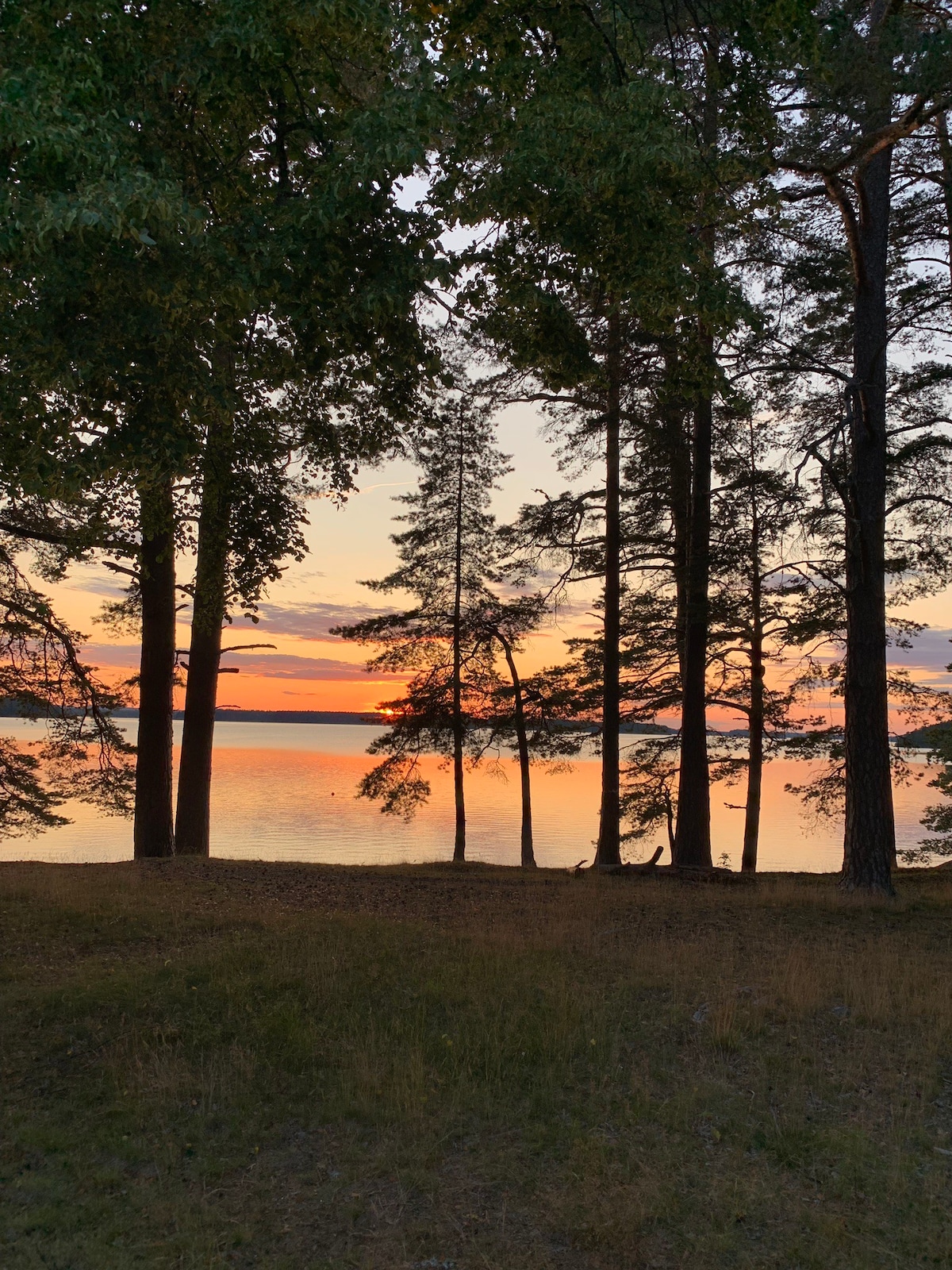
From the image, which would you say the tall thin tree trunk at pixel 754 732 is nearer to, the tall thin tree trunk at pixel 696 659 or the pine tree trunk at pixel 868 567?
the tall thin tree trunk at pixel 696 659

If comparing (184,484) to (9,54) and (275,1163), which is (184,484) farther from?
(275,1163)

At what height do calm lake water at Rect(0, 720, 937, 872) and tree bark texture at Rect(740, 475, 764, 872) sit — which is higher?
tree bark texture at Rect(740, 475, 764, 872)

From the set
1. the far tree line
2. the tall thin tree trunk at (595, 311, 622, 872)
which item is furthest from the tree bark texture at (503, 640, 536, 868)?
the tall thin tree trunk at (595, 311, 622, 872)

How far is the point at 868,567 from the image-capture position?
12422mm

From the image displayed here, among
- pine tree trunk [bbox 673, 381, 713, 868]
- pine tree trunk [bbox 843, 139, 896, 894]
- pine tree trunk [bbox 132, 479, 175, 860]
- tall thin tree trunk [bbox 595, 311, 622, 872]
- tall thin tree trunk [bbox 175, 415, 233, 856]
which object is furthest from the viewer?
tall thin tree trunk [bbox 595, 311, 622, 872]

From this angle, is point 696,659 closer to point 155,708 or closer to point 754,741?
point 155,708

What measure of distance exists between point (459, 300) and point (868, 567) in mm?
7256

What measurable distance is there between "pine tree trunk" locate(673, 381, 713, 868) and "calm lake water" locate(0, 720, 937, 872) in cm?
1046

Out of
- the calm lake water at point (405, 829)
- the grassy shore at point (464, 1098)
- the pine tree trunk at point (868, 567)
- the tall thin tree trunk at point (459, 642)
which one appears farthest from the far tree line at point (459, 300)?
the calm lake water at point (405, 829)

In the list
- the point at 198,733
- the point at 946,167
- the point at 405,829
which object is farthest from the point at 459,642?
the point at 405,829

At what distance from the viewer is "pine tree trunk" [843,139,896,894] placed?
487 inches

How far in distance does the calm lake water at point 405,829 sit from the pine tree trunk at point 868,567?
12507mm

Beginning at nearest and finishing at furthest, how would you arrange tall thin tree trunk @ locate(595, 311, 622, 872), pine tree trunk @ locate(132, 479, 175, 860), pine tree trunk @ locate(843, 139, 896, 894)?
pine tree trunk @ locate(843, 139, 896, 894) → pine tree trunk @ locate(132, 479, 175, 860) → tall thin tree trunk @ locate(595, 311, 622, 872)

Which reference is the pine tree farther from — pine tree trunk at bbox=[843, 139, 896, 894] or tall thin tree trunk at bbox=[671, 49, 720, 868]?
pine tree trunk at bbox=[843, 139, 896, 894]
